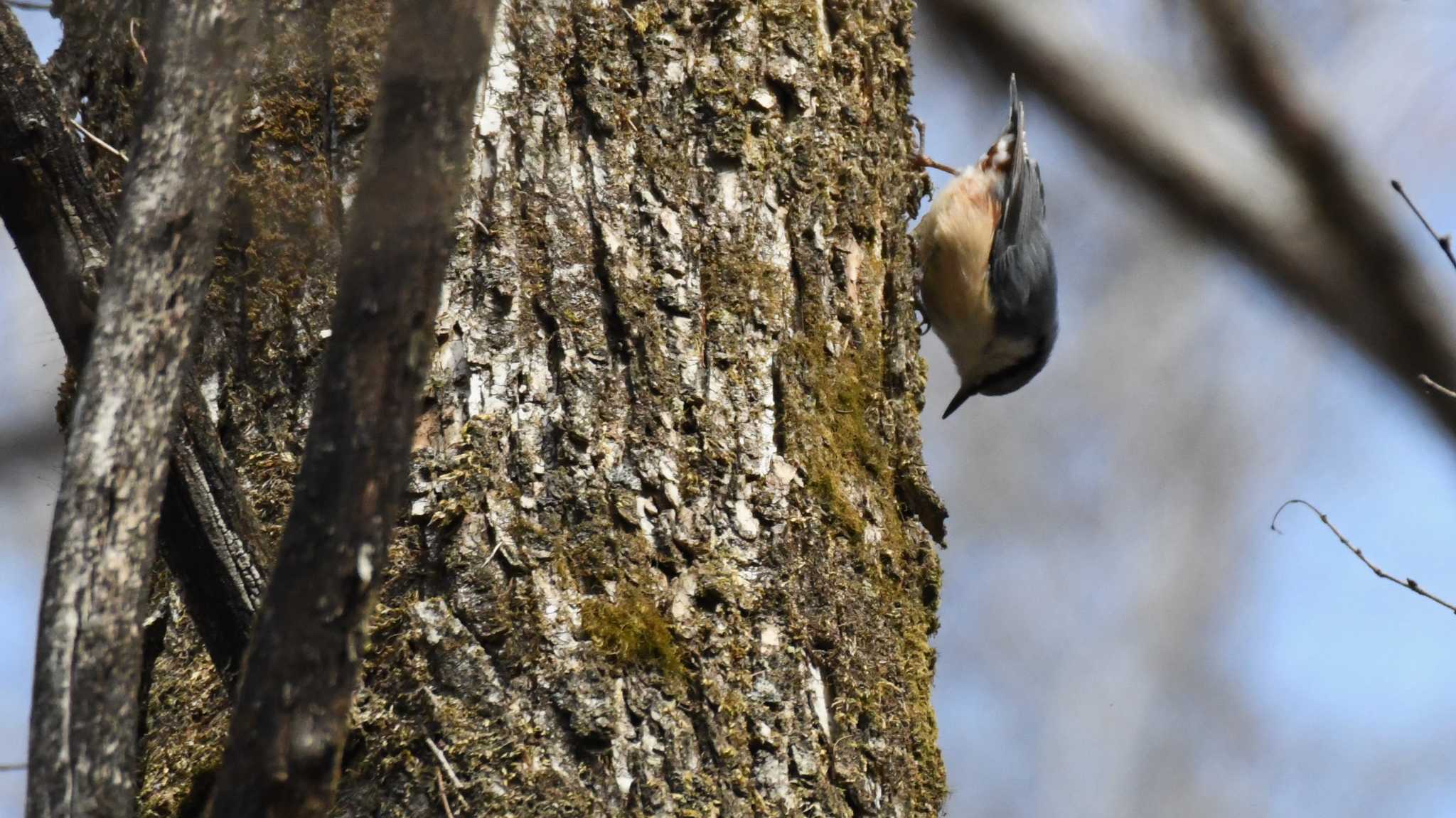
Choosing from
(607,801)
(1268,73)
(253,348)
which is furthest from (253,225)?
(1268,73)

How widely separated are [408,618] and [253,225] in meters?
0.57

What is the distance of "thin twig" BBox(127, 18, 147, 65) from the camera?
1738mm

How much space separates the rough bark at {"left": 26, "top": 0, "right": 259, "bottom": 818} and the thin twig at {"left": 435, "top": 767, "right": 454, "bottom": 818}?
389mm

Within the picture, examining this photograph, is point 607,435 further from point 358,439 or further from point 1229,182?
point 1229,182

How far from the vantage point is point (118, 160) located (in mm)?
1757

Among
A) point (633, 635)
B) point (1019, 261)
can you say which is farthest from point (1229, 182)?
point (633, 635)

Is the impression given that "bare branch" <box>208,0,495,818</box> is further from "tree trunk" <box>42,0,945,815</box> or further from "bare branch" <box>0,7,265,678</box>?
"tree trunk" <box>42,0,945,815</box>

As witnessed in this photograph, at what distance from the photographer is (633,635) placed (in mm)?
1531

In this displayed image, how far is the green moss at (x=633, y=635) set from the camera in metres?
1.52

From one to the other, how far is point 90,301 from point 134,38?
2.21ft

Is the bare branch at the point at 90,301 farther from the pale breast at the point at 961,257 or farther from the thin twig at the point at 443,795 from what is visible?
the pale breast at the point at 961,257

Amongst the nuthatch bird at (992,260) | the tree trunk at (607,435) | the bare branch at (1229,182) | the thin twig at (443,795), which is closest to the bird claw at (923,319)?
the nuthatch bird at (992,260)

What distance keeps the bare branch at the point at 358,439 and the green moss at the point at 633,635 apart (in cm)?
49

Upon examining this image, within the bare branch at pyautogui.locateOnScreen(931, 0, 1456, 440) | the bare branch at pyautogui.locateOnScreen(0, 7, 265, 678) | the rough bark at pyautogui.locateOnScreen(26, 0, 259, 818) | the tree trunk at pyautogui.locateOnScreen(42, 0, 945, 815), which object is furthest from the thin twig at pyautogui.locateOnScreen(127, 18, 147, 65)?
the bare branch at pyautogui.locateOnScreen(931, 0, 1456, 440)
